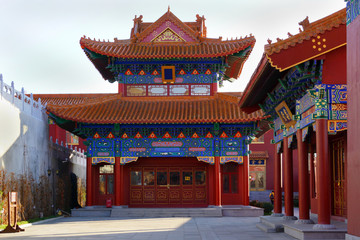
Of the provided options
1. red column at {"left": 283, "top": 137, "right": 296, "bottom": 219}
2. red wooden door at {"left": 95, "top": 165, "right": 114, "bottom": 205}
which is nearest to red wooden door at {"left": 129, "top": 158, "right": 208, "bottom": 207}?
red wooden door at {"left": 95, "top": 165, "right": 114, "bottom": 205}

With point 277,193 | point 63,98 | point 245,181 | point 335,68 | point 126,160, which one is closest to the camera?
point 335,68

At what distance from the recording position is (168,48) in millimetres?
26938

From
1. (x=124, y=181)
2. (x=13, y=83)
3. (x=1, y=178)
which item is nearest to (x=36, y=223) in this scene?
(x=1, y=178)

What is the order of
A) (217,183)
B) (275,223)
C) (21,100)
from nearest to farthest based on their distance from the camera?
(275,223) < (21,100) < (217,183)

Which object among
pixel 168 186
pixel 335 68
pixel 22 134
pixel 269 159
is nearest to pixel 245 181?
pixel 168 186

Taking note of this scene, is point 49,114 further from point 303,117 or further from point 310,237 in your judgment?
point 310,237

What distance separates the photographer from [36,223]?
19422 millimetres

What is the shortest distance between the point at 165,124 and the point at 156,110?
899 mm

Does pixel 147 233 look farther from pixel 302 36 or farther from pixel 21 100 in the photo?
pixel 21 100

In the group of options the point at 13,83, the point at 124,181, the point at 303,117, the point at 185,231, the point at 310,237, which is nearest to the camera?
the point at 310,237

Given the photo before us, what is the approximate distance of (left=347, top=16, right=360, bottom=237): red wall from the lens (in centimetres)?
827

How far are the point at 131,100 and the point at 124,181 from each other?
166 inches

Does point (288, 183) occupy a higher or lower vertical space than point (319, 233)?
higher

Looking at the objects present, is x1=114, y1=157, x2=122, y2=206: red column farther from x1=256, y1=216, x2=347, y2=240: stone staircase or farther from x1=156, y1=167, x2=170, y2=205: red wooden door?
x1=256, y1=216, x2=347, y2=240: stone staircase
